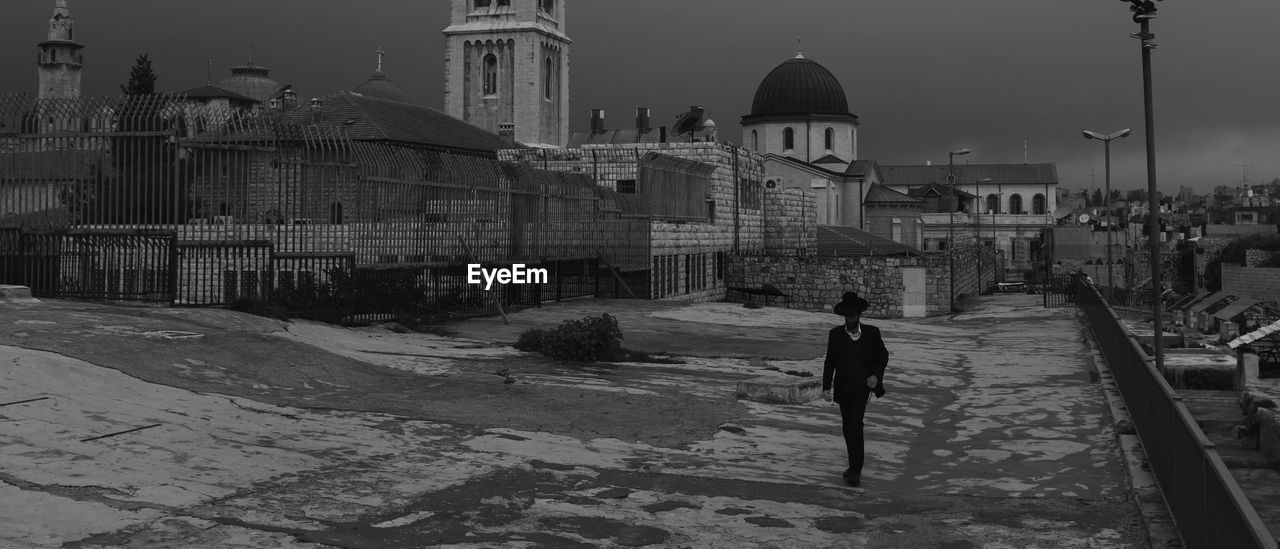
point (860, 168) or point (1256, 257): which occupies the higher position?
point (860, 168)

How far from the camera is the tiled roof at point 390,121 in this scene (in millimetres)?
54094

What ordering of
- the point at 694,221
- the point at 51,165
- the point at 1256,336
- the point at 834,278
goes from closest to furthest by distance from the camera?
the point at 51,165 → the point at 1256,336 → the point at 694,221 → the point at 834,278

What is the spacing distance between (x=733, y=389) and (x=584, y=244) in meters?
14.5

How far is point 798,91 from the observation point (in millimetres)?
81375

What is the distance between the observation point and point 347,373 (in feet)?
39.9

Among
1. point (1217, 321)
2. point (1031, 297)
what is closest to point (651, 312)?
point (1217, 321)

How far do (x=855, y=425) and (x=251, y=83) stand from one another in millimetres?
87353

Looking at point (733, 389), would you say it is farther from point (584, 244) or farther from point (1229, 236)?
point (1229, 236)

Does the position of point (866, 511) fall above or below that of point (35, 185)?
below

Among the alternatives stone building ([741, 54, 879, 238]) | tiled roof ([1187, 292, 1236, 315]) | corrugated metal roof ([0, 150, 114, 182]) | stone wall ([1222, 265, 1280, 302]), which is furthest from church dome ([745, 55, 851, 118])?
corrugated metal roof ([0, 150, 114, 182])

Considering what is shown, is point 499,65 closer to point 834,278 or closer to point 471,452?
point 834,278

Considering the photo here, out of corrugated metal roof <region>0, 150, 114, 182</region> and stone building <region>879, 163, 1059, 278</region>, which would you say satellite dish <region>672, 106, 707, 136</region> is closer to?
corrugated metal roof <region>0, 150, 114, 182</region>

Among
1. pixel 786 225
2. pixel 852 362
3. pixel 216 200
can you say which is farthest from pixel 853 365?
pixel 786 225

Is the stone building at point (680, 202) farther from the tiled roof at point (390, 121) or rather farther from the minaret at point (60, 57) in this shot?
the minaret at point (60, 57)
